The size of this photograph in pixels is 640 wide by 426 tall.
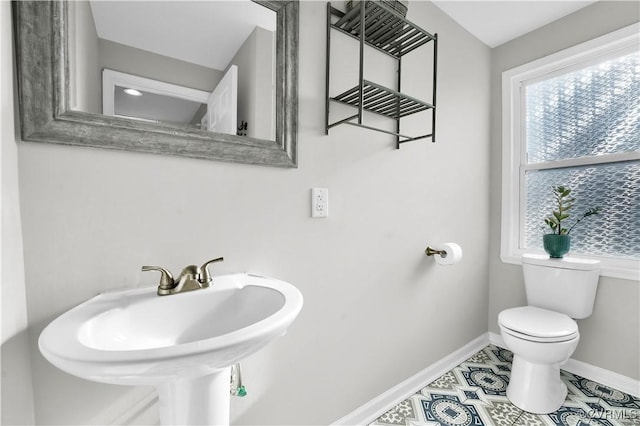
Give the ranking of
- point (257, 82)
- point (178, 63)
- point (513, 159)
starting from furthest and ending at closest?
point (513, 159), point (257, 82), point (178, 63)

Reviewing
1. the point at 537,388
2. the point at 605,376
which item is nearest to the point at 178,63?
the point at 537,388

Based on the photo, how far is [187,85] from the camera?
943 mm

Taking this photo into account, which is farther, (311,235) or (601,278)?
(601,278)

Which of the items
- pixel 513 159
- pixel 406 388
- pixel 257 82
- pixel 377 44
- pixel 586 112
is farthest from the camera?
pixel 513 159

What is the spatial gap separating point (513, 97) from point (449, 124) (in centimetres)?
72

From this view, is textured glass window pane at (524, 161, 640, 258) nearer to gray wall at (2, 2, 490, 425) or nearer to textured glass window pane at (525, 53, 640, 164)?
textured glass window pane at (525, 53, 640, 164)

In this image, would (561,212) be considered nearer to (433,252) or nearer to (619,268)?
(619,268)

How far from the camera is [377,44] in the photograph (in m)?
1.45

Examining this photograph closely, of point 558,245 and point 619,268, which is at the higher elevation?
point 558,245

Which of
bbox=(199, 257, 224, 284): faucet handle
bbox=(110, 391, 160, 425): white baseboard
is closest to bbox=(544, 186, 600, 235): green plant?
bbox=(199, 257, 224, 284): faucet handle

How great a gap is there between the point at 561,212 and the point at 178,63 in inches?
86.9

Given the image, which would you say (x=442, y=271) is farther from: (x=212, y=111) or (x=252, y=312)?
(x=212, y=111)

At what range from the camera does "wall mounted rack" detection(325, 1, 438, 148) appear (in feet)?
3.90

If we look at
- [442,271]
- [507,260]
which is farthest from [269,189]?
[507,260]
